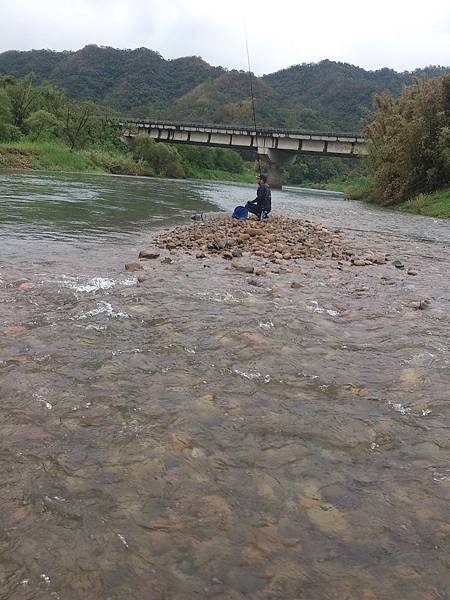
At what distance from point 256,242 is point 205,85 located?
173394 mm

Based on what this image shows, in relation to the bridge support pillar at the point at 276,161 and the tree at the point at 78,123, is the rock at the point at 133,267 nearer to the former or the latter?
the tree at the point at 78,123

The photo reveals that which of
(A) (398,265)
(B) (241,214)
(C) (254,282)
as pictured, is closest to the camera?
(C) (254,282)

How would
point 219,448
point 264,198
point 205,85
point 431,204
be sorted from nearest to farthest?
point 219,448
point 264,198
point 431,204
point 205,85

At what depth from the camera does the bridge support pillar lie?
232ft

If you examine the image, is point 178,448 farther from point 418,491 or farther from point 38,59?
point 38,59

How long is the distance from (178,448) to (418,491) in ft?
5.06

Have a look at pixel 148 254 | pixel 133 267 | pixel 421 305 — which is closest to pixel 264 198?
pixel 148 254

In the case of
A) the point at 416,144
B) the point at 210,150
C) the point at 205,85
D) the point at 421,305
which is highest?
the point at 205,85

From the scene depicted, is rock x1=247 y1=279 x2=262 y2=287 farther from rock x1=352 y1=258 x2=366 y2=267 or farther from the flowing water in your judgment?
rock x1=352 y1=258 x2=366 y2=267

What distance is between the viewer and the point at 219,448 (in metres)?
3.21

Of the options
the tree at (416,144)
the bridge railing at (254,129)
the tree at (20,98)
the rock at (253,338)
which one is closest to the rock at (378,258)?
the rock at (253,338)

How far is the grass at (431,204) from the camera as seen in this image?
26.8 meters

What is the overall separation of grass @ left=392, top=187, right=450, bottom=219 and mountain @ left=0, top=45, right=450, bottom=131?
99257 mm

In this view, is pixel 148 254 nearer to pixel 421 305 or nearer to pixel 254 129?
pixel 421 305
